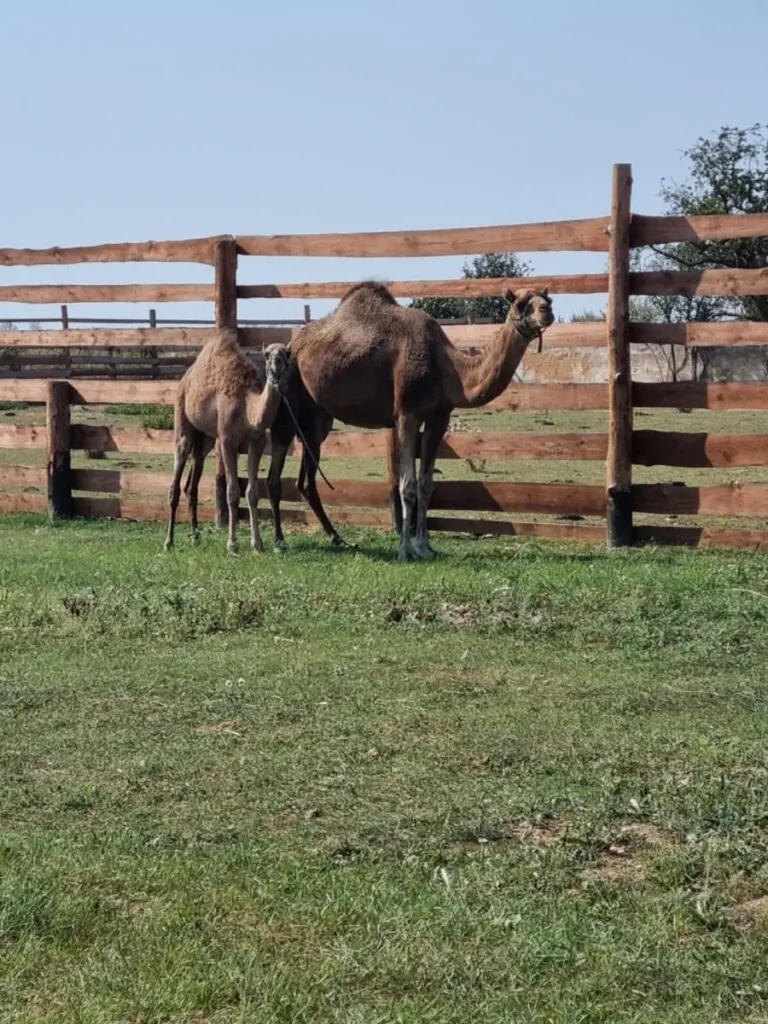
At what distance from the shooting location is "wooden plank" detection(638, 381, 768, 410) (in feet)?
40.1

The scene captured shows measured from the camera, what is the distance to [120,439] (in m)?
15.8

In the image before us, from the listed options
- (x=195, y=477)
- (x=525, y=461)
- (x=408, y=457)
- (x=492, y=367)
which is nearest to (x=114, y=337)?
(x=195, y=477)

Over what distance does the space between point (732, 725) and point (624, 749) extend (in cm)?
69

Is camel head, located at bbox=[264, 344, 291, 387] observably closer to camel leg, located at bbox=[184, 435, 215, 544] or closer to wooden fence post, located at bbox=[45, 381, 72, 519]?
camel leg, located at bbox=[184, 435, 215, 544]

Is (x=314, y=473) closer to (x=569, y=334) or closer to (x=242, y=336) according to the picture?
(x=242, y=336)

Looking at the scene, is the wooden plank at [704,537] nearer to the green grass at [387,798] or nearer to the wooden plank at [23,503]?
the green grass at [387,798]

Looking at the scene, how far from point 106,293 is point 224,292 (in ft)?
5.35

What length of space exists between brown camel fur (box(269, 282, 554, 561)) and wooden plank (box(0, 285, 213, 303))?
2.30 m

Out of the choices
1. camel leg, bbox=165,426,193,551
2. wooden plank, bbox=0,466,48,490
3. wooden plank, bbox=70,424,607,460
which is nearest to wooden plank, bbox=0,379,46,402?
wooden plank, bbox=0,466,48,490

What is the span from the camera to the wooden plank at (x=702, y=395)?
481 inches

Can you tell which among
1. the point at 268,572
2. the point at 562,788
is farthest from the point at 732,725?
the point at 268,572

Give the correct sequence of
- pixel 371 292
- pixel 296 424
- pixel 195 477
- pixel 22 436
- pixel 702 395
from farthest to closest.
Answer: pixel 22 436
pixel 195 477
pixel 371 292
pixel 296 424
pixel 702 395

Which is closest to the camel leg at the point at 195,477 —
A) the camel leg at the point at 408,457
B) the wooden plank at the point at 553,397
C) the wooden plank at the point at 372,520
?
the wooden plank at the point at 372,520

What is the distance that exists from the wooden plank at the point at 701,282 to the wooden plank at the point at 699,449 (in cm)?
113
